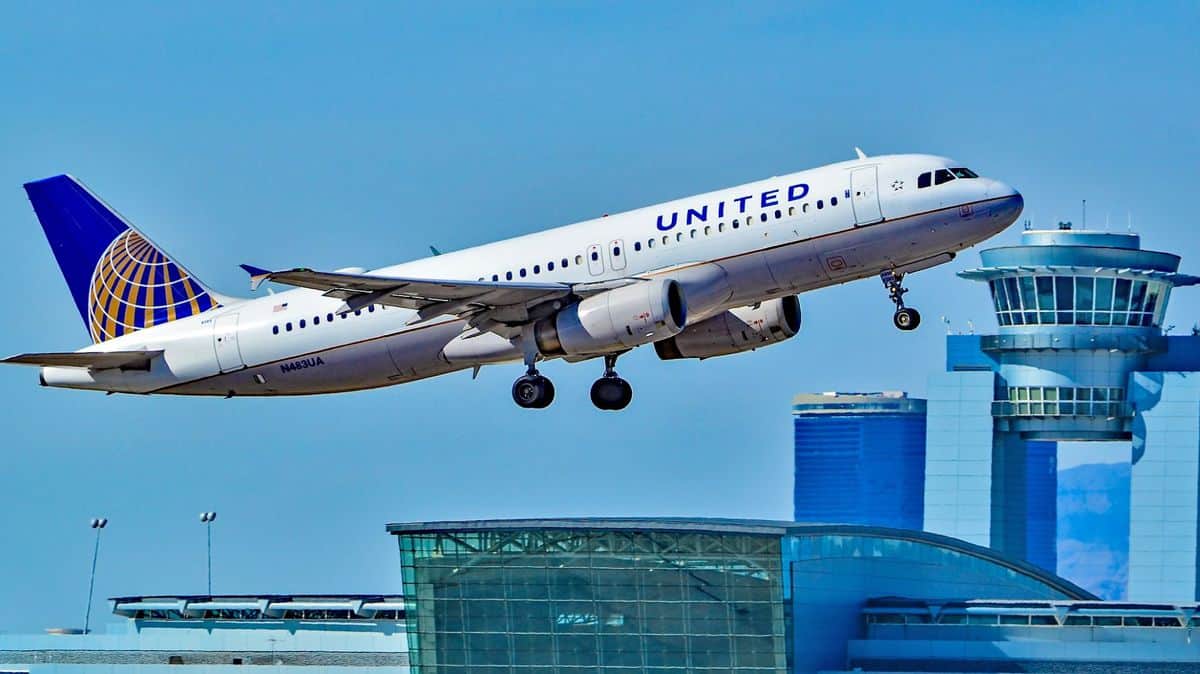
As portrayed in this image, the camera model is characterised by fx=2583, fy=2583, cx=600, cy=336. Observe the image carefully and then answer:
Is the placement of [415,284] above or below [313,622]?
above

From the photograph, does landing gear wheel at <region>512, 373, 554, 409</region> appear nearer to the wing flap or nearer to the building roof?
the wing flap

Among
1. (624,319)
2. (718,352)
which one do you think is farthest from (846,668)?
(624,319)

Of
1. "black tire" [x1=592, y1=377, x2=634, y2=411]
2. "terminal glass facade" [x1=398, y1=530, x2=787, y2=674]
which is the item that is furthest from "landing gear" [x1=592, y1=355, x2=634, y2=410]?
"terminal glass facade" [x1=398, y1=530, x2=787, y2=674]

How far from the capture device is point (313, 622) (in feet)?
429

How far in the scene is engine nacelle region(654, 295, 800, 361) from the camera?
86.8 metres

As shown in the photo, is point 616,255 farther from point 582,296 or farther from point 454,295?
point 454,295

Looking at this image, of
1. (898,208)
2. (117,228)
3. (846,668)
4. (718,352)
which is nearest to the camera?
(898,208)

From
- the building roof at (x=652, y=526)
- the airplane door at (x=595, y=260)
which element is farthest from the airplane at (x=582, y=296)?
the building roof at (x=652, y=526)

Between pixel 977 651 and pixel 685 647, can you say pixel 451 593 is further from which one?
pixel 977 651

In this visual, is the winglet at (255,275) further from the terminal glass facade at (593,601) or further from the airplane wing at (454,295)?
the terminal glass facade at (593,601)

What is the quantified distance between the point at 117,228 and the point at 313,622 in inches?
1531

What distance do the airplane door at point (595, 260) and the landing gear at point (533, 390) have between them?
143 inches

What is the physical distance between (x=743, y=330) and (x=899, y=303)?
6235 millimetres

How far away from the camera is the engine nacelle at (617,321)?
264 ft
